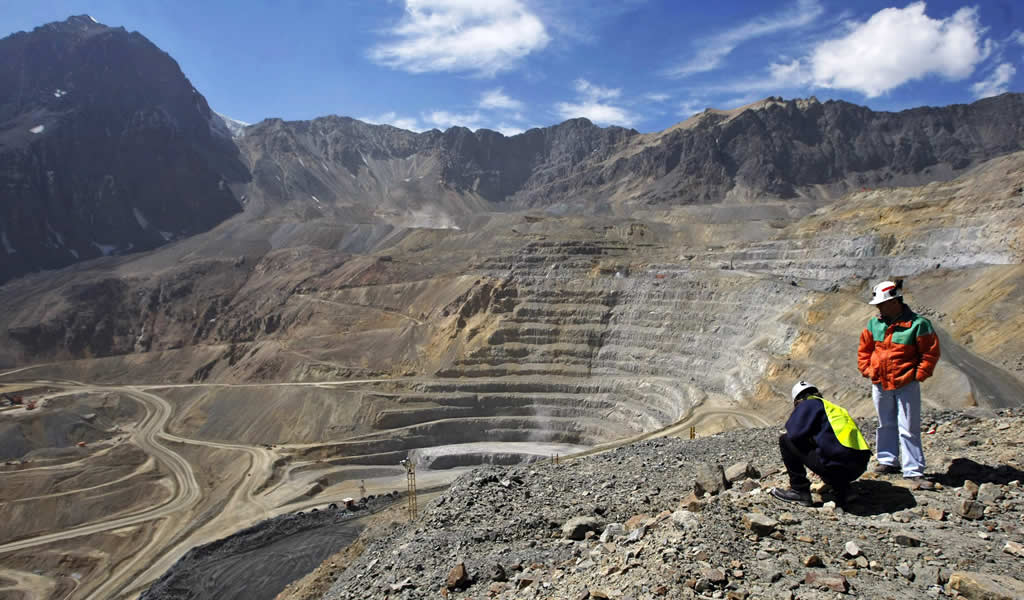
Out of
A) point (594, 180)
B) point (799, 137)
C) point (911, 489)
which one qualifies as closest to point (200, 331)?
point (911, 489)

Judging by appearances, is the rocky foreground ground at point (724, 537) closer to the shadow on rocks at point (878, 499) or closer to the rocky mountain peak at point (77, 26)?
the shadow on rocks at point (878, 499)

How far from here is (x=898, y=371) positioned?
729cm

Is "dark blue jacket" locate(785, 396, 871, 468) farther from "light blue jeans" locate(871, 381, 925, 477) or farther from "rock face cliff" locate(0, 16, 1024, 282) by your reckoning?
"rock face cliff" locate(0, 16, 1024, 282)

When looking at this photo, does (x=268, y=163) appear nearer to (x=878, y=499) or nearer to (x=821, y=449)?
(x=821, y=449)

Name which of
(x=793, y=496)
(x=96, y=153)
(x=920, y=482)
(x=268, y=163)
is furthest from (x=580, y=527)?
(x=268, y=163)

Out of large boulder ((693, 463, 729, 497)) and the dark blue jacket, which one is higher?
the dark blue jacket

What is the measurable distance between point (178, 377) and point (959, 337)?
234 feet

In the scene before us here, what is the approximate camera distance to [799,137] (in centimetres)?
16150

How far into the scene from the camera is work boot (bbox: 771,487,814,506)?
6.85 metres

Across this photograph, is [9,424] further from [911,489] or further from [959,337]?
[959,337]

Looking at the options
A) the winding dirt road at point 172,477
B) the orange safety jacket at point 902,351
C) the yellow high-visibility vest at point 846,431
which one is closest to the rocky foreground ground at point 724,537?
the yellow high-visibility vest at point 846,431

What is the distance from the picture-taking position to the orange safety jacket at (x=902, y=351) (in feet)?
23.3

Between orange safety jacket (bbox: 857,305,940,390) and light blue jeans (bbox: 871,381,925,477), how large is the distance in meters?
0.13

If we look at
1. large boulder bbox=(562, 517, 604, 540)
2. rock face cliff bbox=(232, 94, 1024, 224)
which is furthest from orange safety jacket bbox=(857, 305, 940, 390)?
rock face cliff bbox=(232, 94, 1024, 224)
